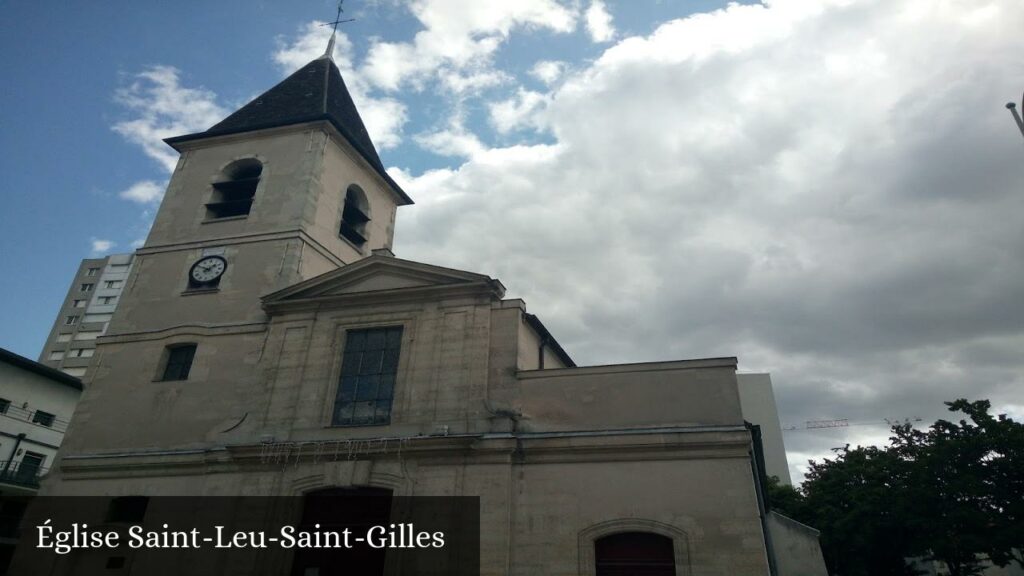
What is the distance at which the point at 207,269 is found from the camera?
1672 cm

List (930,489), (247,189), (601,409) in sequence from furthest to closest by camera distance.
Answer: (930,489) < (247,189) < (601,409)

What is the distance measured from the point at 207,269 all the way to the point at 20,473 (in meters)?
16.0

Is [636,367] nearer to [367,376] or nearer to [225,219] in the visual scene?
[367,376]

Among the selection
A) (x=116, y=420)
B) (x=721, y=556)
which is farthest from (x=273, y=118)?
(x=721, y=556)

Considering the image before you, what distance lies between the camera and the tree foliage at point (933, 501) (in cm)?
1991

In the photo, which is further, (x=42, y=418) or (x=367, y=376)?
(x=42, y=418)

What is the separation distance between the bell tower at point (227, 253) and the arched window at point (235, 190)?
40mm

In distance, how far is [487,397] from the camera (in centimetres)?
1265

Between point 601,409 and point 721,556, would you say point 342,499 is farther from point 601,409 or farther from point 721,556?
point 721,556

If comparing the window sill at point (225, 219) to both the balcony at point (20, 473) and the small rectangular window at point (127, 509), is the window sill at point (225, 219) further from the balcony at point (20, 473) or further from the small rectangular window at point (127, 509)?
the balcony at point (20, 473)

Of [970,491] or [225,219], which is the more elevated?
[225,219]

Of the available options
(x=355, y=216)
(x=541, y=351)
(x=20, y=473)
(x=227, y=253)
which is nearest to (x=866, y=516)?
(x=541, y=351)

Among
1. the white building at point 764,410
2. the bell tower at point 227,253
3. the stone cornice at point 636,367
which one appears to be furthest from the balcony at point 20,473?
the white building at point 764,410

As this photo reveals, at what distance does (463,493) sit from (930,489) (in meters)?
17.6
